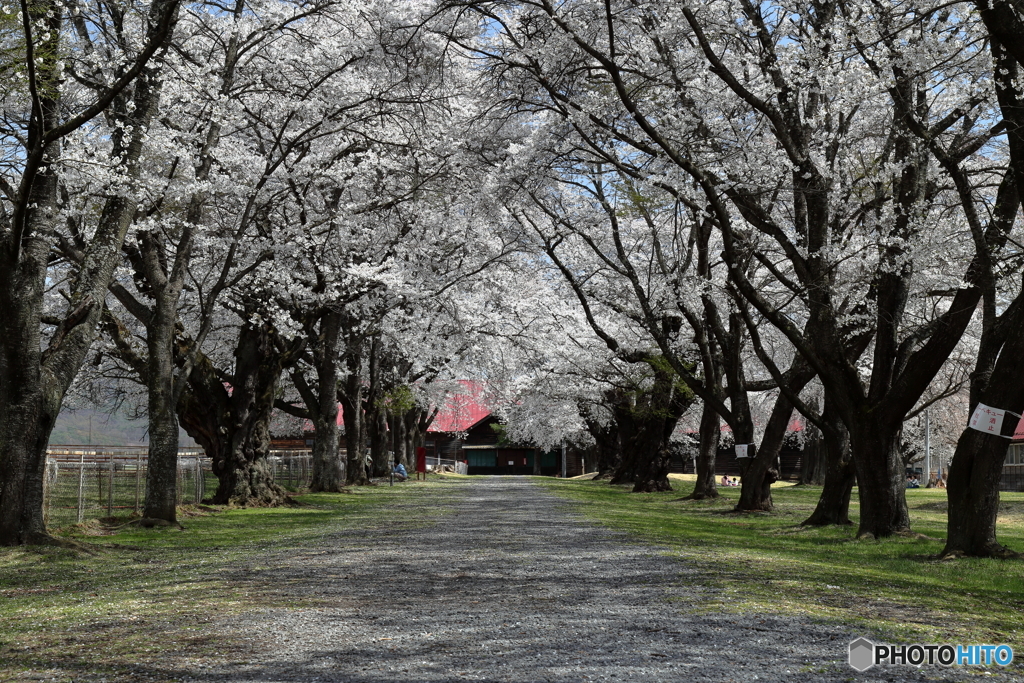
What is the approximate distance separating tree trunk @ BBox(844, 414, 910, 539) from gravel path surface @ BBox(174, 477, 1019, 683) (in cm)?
489

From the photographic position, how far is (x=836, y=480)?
17.8 meters

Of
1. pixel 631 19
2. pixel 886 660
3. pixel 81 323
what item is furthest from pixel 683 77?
pixel 886 660

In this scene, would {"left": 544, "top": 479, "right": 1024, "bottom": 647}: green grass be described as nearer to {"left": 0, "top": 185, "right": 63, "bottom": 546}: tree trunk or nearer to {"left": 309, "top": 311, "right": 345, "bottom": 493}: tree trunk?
{"left": 0, "top": 185, "right": 63, "bottom": 546}: tree trunk

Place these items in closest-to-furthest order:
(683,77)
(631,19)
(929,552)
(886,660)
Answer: (886,660) < (929,552) < (631,19) < (683,77)

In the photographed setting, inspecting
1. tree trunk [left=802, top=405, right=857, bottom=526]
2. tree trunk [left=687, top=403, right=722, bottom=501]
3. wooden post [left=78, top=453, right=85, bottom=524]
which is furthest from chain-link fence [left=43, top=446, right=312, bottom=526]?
tree trunk [left=687, top=403, right=722, bottom=501]

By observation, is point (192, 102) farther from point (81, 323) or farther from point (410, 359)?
point (410, 359)

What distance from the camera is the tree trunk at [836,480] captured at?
17750mm

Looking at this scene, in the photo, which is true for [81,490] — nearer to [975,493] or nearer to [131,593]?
[131,593]

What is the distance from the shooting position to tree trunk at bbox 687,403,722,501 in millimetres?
29422

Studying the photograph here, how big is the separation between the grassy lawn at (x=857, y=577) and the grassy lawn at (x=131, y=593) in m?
4.47

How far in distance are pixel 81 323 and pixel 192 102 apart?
23.2 feet

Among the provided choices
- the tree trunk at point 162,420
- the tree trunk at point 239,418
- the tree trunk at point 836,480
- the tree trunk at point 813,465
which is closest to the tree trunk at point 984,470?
the tree trunk at point 836,480

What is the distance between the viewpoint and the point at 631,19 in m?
17.0

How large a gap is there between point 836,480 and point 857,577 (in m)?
7.70
